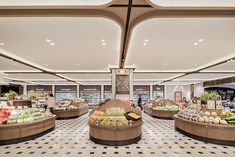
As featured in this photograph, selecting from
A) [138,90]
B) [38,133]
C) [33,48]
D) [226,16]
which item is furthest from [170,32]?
[138,90]

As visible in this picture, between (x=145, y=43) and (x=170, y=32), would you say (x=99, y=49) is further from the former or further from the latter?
(x=170, y=32)

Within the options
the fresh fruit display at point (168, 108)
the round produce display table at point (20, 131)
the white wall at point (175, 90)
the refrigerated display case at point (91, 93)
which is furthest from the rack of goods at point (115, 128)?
the white wall at point (175, 90)

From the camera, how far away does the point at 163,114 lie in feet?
38.4

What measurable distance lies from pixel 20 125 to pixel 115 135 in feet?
→ 10.7

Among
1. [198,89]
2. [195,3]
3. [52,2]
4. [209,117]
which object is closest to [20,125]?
[52,2]

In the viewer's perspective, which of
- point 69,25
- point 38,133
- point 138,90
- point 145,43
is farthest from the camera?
point 138,90

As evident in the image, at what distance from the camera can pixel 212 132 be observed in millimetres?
5863

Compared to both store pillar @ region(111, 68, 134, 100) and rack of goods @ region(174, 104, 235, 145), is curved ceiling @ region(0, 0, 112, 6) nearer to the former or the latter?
rack of goods @ region(174, 104, 235, 145)

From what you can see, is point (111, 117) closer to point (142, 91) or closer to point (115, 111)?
point (115, 111)

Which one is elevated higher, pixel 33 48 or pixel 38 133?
pixel 33 48

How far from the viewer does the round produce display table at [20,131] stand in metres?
5.73

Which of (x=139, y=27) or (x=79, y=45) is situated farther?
(x=79, y=45)

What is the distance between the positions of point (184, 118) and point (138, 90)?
17122 mm

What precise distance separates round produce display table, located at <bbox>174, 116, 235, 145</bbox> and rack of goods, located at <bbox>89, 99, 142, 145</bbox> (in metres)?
2.01
